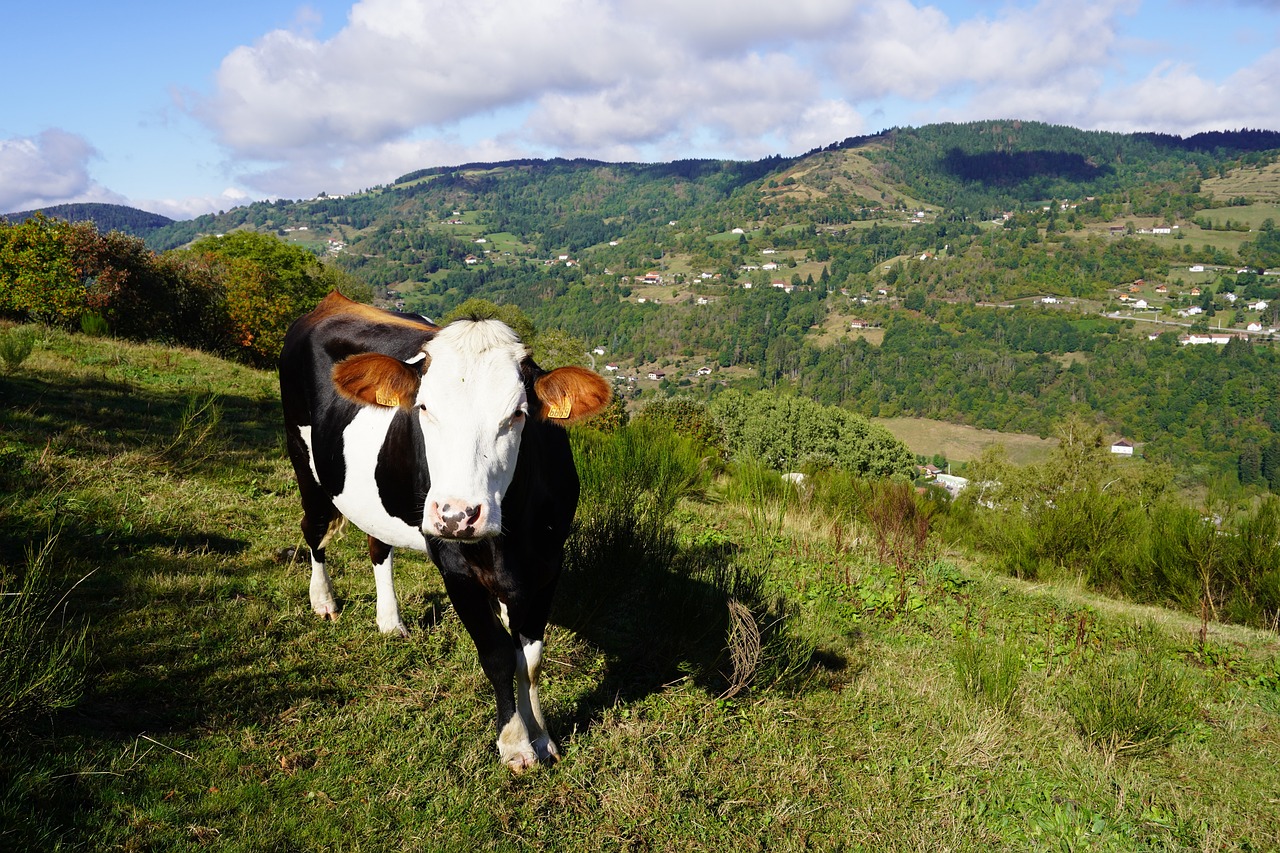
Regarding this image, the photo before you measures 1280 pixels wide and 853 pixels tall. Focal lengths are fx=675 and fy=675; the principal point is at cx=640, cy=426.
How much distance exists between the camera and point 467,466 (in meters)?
2.78

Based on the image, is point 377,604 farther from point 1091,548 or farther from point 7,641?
point 1091,548

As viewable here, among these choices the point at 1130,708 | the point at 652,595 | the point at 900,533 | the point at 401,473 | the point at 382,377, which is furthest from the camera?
the point at 900,533

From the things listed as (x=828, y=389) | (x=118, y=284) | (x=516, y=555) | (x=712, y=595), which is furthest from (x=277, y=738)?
(x=828, y=389)

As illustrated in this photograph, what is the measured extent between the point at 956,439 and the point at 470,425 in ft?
450

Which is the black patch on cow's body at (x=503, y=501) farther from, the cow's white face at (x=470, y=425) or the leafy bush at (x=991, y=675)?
the leafy bush at (x=991, y=675)

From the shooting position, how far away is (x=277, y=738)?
3.29 m

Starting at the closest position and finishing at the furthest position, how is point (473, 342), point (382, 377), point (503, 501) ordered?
point (473, 342)
point (382, 377)
point (503, 501)

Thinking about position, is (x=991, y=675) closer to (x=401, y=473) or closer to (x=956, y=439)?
(x=401, y=473)

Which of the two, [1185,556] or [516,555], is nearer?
[516,555]

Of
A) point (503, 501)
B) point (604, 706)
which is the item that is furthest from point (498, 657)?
point (604, 706)

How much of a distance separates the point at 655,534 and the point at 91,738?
379 centimetres

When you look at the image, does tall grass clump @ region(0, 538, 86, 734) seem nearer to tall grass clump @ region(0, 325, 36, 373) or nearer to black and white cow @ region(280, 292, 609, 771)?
black and white cow @ region(280, 292, 609, 771)

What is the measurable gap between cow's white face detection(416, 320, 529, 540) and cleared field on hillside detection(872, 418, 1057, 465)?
113 m

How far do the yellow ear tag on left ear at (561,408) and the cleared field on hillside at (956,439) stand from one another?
113 meters
